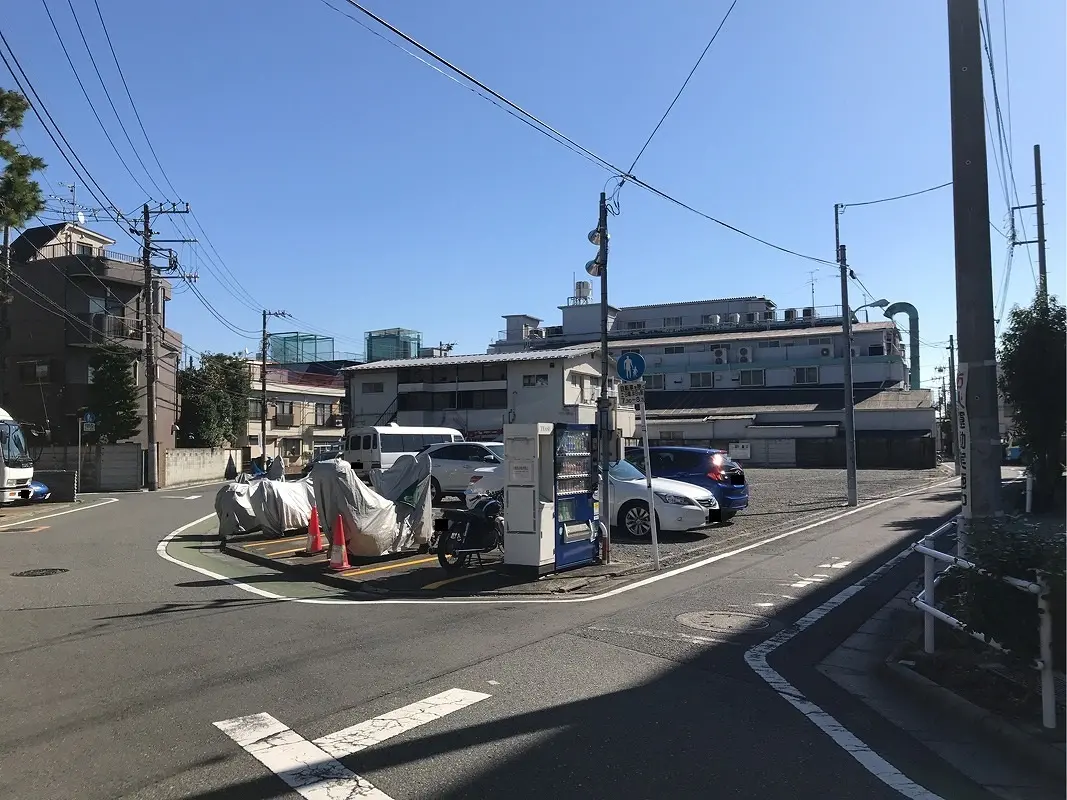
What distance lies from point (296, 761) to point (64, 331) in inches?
1812

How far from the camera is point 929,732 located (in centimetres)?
501

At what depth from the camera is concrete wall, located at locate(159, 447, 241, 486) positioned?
131ft

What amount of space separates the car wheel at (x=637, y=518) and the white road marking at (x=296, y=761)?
10.0 meters

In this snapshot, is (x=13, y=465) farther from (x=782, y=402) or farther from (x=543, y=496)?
(x=782, y=402)

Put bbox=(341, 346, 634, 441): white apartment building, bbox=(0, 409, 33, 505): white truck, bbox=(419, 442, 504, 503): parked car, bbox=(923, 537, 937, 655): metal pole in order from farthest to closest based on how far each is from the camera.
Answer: bbox=(341, 346, 634, 441): white apartment building → bbox=(0, 409, 33, 505): white truck → bbox=(419, 442, 504, 503): parked car → bbox=(923, 537, 937, 655): metal pole

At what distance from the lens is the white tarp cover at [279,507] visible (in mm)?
15562

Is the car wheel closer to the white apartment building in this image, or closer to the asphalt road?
the asphalt road

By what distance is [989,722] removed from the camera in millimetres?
4867

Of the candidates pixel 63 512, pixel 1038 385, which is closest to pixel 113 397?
pixel 63 512

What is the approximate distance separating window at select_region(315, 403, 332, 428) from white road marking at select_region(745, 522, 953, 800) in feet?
205

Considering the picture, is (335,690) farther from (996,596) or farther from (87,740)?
(996,596)

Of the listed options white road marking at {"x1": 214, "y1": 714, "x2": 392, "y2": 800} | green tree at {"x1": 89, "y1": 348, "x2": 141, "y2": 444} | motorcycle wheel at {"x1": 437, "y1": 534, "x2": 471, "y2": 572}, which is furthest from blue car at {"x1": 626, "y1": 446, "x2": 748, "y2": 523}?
green tree at {"x1": 89, "y1": 348, "x2": 141, "y2": 444}

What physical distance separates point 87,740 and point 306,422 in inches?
2500

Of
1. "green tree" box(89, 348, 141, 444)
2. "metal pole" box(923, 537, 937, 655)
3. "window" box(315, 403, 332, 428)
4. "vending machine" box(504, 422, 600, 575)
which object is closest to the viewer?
"metal pole" box(923, 537, 937, 655)
